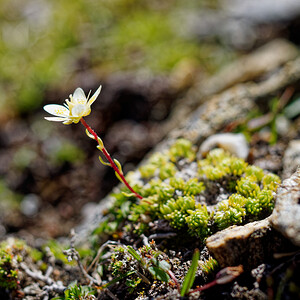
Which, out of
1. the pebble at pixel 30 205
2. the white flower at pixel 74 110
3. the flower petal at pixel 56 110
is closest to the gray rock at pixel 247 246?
the white flower at pixel 74 110

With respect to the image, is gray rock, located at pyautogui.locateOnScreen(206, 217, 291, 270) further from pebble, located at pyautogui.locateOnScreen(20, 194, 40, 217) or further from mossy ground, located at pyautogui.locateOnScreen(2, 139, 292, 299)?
pebble, located at pyautogui.locateOnScreen(20, 194, 40, 217)

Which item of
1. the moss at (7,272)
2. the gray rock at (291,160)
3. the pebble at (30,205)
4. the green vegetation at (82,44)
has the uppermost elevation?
the green vegetation at (82,44)

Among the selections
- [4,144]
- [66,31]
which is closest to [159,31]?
[66,31]

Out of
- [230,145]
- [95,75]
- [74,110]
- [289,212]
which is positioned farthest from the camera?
[95,75]

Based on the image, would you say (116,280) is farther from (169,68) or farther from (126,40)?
(126,40)

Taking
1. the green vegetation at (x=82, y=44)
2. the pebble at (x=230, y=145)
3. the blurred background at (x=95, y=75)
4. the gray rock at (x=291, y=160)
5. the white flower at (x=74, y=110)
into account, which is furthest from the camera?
the green vegetation at (x=82, y=44)

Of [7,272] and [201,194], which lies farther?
[201,194]

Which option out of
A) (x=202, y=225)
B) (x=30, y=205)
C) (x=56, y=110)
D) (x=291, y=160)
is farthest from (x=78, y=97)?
(x=30, y=205)

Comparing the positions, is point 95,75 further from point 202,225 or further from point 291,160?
point 202,225

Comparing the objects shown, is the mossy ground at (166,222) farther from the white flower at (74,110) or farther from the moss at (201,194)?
the white flower at (74,110)
